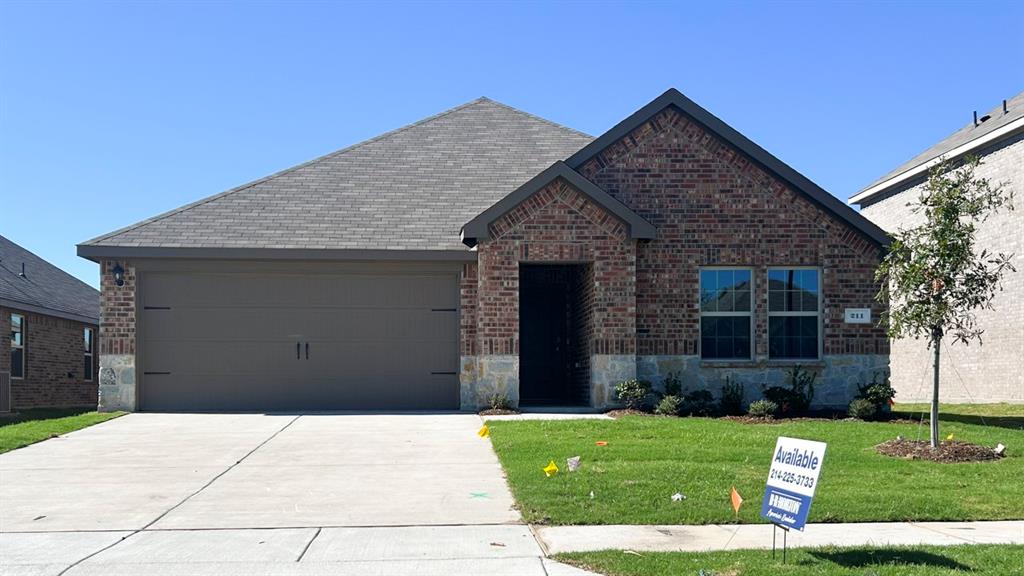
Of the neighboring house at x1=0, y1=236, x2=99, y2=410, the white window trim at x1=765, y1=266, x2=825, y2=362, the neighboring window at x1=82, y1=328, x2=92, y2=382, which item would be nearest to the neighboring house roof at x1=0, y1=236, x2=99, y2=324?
the neighboring house at x1=0, y1=236, x2=99, y2=410

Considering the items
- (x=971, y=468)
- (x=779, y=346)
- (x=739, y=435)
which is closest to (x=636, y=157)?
(x=779, y=346)

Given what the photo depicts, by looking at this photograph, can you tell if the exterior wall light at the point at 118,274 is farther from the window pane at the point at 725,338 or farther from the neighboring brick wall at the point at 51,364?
the window pane at the point at 725,338

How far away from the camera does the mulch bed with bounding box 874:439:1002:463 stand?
1177 cm

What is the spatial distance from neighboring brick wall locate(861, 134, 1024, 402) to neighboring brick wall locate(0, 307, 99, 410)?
21.6 meters

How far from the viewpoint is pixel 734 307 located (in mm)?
18094

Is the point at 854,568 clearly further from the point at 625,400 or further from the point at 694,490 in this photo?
the point at 625,400

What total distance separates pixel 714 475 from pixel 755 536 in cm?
231

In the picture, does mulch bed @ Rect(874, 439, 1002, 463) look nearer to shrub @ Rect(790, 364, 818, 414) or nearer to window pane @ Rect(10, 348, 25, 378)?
shrub @ Rect(790, 364, 818, 414)

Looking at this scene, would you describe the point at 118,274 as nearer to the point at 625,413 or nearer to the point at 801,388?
the point at 625,413

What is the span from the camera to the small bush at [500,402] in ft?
55.9

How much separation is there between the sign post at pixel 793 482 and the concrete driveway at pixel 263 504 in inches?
66.4

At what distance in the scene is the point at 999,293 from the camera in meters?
24.7

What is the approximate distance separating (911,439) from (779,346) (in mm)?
4995

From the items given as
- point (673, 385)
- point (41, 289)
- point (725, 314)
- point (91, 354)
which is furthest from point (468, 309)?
→ point (91, 354)
